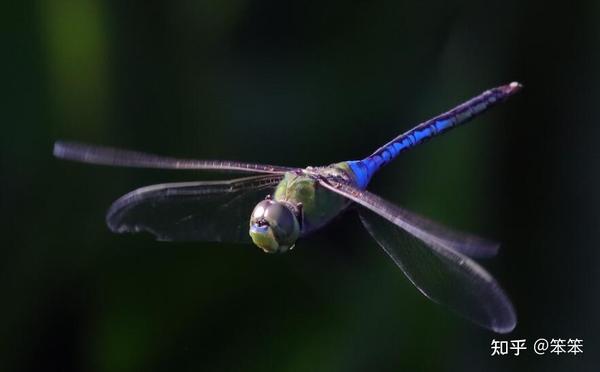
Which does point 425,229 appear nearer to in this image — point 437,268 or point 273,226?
point 437,268

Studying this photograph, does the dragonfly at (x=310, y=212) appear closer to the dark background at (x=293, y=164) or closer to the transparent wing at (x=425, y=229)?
the transparent wing at (x=425, y=229)

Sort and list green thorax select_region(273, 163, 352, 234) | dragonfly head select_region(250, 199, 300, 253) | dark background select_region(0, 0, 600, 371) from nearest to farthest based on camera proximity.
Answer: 1. dragonfly head select_region(250, 199, 300, 253)
2. green thorax select_region(273, 163, 352, 234)
3. dark background select_region(0, 0, 600, 371)

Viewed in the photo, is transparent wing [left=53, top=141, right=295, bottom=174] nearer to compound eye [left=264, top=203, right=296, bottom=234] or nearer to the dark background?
compound eye [left=264, top=203, right=296, bottom=234]

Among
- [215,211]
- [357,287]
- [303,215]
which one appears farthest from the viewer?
[357,287]

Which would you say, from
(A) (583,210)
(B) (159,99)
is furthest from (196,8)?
(A) (583,210)

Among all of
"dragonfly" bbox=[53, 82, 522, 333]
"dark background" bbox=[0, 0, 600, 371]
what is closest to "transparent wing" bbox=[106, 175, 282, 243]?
"dragonfly" bbox=[53, 82, 522, 333]

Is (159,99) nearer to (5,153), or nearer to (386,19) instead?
(5,153)

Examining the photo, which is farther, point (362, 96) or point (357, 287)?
point (362, 96)

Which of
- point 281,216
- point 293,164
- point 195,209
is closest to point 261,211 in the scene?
point 281,216

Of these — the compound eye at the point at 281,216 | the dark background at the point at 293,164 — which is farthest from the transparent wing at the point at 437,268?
the dark background at the point at 293,164
